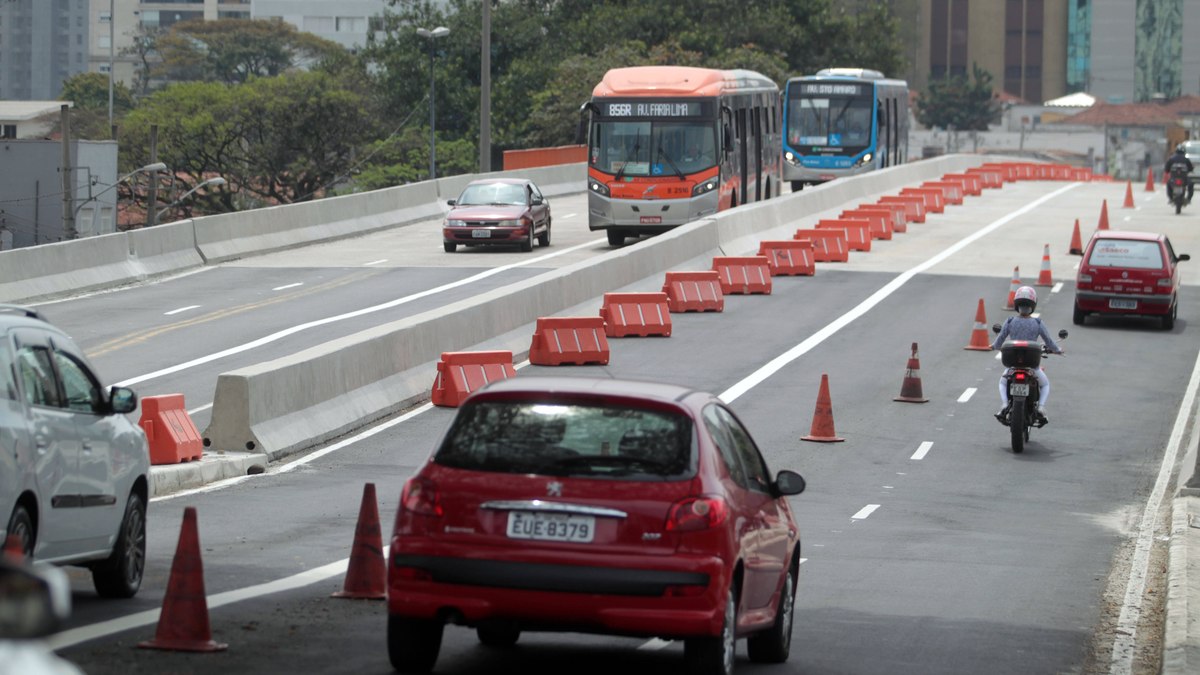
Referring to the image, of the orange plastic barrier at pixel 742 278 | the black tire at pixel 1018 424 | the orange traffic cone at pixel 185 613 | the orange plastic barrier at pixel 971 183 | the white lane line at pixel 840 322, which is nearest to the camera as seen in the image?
the orange traffic cone at pixel 185 613

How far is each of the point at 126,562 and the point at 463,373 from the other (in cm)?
1194

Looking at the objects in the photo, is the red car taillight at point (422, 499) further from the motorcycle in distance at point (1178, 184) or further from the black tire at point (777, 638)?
the motorcycle in distance at point (1178, 184)

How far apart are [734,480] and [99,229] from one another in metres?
64.9

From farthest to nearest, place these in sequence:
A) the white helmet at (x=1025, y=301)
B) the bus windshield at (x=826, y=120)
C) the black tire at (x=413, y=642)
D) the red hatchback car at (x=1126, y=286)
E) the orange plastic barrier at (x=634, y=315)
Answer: the bus windshield at (x=826, y=120), the red hatchback car at (x=1126, y=286), the orange plastic barrier at (x=634, y=315), the white helmet at (x=1025, y=301), the black tire at (x=413, y=642)

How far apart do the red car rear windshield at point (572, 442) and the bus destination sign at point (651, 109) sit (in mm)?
33766

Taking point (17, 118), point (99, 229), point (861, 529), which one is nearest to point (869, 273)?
point (861, 529)

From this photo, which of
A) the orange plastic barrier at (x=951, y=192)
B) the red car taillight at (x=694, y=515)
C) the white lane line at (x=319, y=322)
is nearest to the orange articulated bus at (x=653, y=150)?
the white lane line at (x=319, y=322)

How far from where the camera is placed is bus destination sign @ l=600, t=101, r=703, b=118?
42.3m

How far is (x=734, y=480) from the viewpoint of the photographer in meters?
9.16

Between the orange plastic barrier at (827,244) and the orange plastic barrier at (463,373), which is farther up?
the orange plastic barrier at (827,244)

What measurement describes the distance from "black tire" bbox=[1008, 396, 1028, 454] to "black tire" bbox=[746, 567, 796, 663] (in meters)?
11.5

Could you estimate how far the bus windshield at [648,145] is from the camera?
42.5 meters

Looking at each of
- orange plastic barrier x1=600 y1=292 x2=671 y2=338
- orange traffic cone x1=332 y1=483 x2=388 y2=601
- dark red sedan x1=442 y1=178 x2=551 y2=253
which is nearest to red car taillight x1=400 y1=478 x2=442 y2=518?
orange traffic cone x1=332 y1=483 x2=388 y2=601

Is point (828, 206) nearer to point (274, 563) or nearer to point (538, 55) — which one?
point (274, 563)
